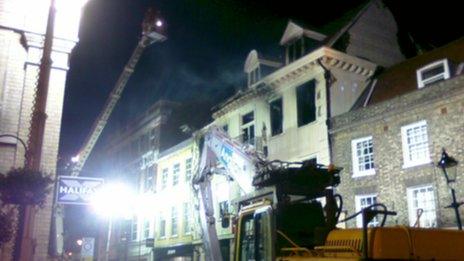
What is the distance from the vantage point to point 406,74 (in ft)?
70.4

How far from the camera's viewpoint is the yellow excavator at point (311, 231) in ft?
20.2

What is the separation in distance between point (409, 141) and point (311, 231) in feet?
39.0

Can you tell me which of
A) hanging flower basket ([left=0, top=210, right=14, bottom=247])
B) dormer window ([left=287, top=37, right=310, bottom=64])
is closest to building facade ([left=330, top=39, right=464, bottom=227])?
dormer window ([left=287, top=37, right=310, bottom=64])

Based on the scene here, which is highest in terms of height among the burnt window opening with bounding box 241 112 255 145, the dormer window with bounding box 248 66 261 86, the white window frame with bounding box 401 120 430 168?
the dormer window with bounding box 248 66 261 86

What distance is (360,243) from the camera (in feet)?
20.9

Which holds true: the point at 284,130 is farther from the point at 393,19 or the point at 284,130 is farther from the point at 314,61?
the point at 393,19

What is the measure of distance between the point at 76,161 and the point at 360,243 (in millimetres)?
31214

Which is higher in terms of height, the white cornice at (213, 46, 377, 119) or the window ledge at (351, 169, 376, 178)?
the white cornice at (213, 46, 377, 119)

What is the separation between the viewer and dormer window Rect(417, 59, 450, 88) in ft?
63.2

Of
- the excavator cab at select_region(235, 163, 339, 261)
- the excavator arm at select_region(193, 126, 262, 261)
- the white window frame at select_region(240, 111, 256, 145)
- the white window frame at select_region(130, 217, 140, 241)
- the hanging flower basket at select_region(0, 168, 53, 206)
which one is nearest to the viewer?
the excavator cab at select_region(235, 163, 339, 261)

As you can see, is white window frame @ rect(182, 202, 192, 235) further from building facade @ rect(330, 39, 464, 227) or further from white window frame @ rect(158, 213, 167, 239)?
building facade @ rect(330, 39, 464, 227)

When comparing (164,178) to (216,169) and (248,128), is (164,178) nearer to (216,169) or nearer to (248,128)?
(248,128)

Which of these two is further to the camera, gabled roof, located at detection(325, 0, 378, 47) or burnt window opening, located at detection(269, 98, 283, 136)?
burnt window opening, located at detection(269, 98, 283, 136)

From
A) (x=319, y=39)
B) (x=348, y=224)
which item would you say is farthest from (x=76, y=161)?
(x=348, y=224)
